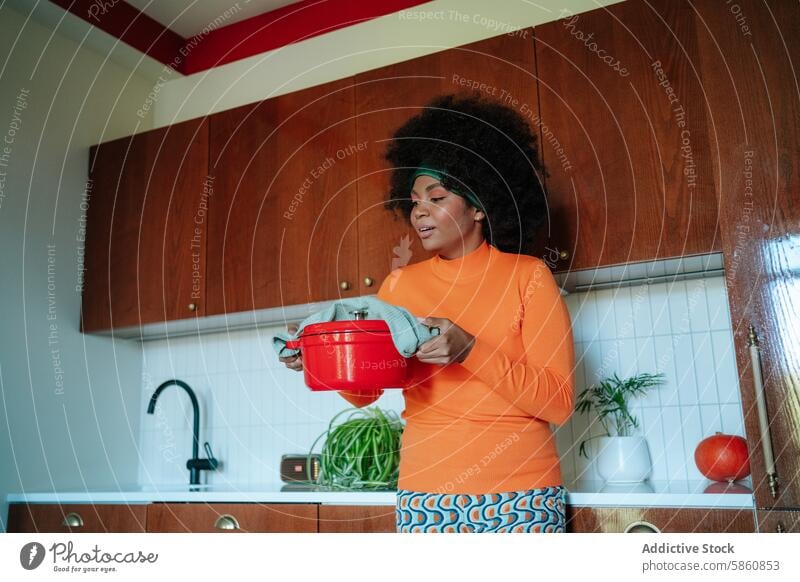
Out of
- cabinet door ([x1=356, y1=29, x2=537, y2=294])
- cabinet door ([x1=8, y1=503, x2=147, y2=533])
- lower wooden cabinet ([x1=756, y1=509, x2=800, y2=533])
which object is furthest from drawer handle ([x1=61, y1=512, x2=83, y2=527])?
lower wooden cabinet ([x1=756, y1=509, x2=800, y2=533])

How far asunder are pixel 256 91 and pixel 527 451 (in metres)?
1.54

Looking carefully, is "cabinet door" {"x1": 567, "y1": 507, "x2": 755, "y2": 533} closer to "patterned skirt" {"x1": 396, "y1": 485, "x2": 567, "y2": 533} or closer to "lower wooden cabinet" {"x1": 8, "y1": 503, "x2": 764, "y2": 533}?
"lower wooden cabinet" {"x1": 8, "y1": 503, "x2": 764, "y2": 533}

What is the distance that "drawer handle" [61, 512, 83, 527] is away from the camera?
1.89m

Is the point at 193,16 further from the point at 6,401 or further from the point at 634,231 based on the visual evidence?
the point at 634,231

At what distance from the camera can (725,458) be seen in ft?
4.78

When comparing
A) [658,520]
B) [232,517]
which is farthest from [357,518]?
[658,520]

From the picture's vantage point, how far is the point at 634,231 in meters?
1.53

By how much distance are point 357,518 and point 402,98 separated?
3.16 feet

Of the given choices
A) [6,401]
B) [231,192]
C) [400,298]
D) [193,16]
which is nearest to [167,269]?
[231,192]

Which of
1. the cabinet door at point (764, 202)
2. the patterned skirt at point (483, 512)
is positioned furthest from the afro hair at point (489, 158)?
the patterned skirt at point (483, 512)

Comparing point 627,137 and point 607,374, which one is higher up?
point 627,137

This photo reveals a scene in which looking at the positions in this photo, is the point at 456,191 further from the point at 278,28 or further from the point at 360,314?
the point at 278,28
